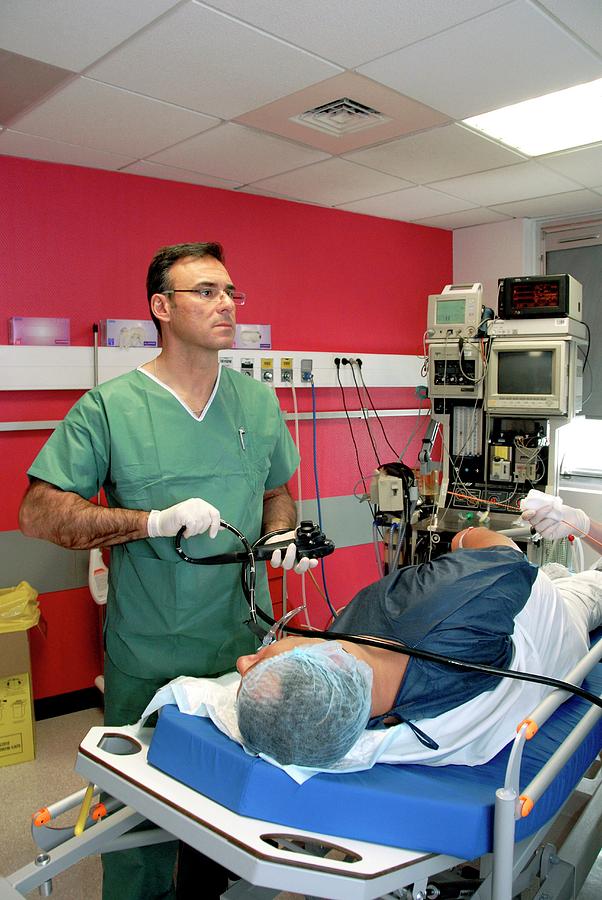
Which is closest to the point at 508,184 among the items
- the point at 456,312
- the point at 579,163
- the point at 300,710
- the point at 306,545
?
the point at 579,163

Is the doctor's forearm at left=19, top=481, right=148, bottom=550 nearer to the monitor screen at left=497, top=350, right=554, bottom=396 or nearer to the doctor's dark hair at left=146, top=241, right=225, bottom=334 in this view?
the doctor's dark hair at left=146, top=241, right=225, bottom=334

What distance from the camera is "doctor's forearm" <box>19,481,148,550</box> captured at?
1.75m

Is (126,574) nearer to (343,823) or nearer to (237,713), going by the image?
(237,713)

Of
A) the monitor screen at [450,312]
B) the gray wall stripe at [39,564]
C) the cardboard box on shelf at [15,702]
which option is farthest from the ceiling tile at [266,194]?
the cardboard box on shelf at [15,702]

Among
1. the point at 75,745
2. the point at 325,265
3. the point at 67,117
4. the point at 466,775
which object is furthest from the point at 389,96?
the point at 75,745

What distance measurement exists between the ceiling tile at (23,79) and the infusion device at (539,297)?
2177 mm

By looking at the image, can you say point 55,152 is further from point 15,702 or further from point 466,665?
point 466,665

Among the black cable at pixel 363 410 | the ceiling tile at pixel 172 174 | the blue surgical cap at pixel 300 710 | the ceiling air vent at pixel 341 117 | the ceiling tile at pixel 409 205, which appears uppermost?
the ceiling tile at pixel 409 205

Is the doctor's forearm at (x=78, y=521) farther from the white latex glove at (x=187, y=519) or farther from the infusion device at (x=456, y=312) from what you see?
the infusion device at (x=456, y=312)

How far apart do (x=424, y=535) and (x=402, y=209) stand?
201cm

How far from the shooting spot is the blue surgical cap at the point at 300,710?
4.26ft

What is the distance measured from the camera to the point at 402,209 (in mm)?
4277

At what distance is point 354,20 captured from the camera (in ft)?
A: 6.63

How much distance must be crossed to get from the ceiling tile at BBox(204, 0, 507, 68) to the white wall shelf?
1638 mm
